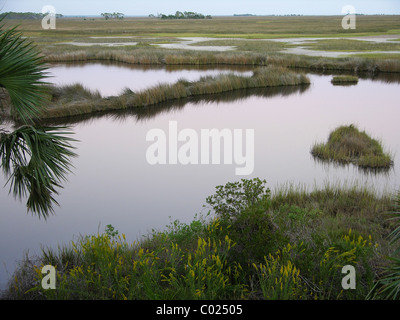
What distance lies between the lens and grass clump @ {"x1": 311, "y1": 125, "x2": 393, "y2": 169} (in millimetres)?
11062

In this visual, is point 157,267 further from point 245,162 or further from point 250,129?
point 250,129

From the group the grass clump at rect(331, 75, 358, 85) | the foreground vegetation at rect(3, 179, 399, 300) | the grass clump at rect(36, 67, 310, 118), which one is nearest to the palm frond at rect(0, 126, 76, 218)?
the foreground vegetation at rect(3, 179, 399, 300)

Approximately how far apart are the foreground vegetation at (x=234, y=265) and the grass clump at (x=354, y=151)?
4794 millimetres

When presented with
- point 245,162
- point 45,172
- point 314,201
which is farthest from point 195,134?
point 45,172

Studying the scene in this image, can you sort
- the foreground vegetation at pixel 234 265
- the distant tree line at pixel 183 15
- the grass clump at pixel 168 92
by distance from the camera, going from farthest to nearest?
1. the distant tree line at pixel 183 15
2. the grass clump at pixel 168 92
3. the foreground vegetation at pixel 234 265

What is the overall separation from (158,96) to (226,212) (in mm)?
14439

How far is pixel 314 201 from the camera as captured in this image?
832cm

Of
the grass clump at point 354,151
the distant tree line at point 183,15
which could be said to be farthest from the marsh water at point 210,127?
the distant tree line at point 183,15

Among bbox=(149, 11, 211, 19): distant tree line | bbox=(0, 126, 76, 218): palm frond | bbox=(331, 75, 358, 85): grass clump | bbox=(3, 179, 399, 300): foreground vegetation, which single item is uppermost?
bbox=(149, 11, 211, 19): distant tree line

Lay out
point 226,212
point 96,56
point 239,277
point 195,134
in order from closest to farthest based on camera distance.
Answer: point 239,277 < point 226,212 < point 195,134 < point 96,56

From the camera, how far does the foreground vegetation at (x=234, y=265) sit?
4599mm

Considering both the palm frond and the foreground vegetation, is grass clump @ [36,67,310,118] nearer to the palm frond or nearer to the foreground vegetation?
the palm frond

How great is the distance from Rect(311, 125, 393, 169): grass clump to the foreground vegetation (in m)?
4.79

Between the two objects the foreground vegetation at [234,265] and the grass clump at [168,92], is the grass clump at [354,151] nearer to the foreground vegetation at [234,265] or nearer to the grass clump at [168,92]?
the foreground vegetation at [234,265]
